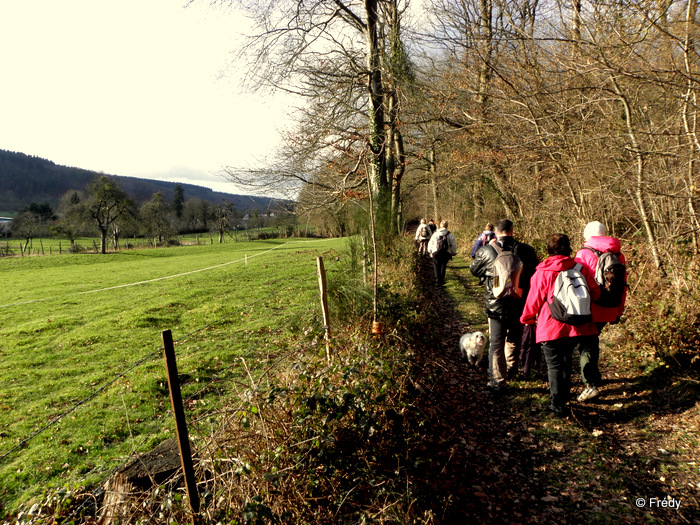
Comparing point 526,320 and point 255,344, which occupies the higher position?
point 526,320

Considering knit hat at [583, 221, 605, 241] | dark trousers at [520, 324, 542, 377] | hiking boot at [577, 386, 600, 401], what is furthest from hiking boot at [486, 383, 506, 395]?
knit hat at [583, 221, 605, 241]

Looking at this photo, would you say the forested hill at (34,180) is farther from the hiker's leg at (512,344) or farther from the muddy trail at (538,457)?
the muddy trail at (538,457)

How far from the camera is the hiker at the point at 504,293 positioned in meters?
4.80

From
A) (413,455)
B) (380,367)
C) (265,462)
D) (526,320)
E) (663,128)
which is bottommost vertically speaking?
(413,455)

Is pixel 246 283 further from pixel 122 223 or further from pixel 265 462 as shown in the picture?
pixel 122 223

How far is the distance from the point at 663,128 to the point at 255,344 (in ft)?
27.6

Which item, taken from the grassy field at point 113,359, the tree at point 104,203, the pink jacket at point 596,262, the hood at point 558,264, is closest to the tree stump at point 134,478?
the grassy field at point 113,359

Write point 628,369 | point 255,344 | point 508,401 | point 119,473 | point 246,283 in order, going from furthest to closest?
point 246,283 < point 255,344 < point 628,369 < point 508,401 < point 119,473

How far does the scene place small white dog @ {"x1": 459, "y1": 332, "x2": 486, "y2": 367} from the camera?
576 cm

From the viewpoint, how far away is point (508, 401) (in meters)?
4.87

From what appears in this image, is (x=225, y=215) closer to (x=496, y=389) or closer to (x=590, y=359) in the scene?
(x=496, y=389)

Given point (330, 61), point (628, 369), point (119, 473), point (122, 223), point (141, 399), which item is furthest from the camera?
point (122, 223)

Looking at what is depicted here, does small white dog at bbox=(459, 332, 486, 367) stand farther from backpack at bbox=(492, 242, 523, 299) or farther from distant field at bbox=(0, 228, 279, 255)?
distant field at bbox=(0, 228, 279, 255)

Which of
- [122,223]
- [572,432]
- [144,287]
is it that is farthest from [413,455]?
[122,223]
